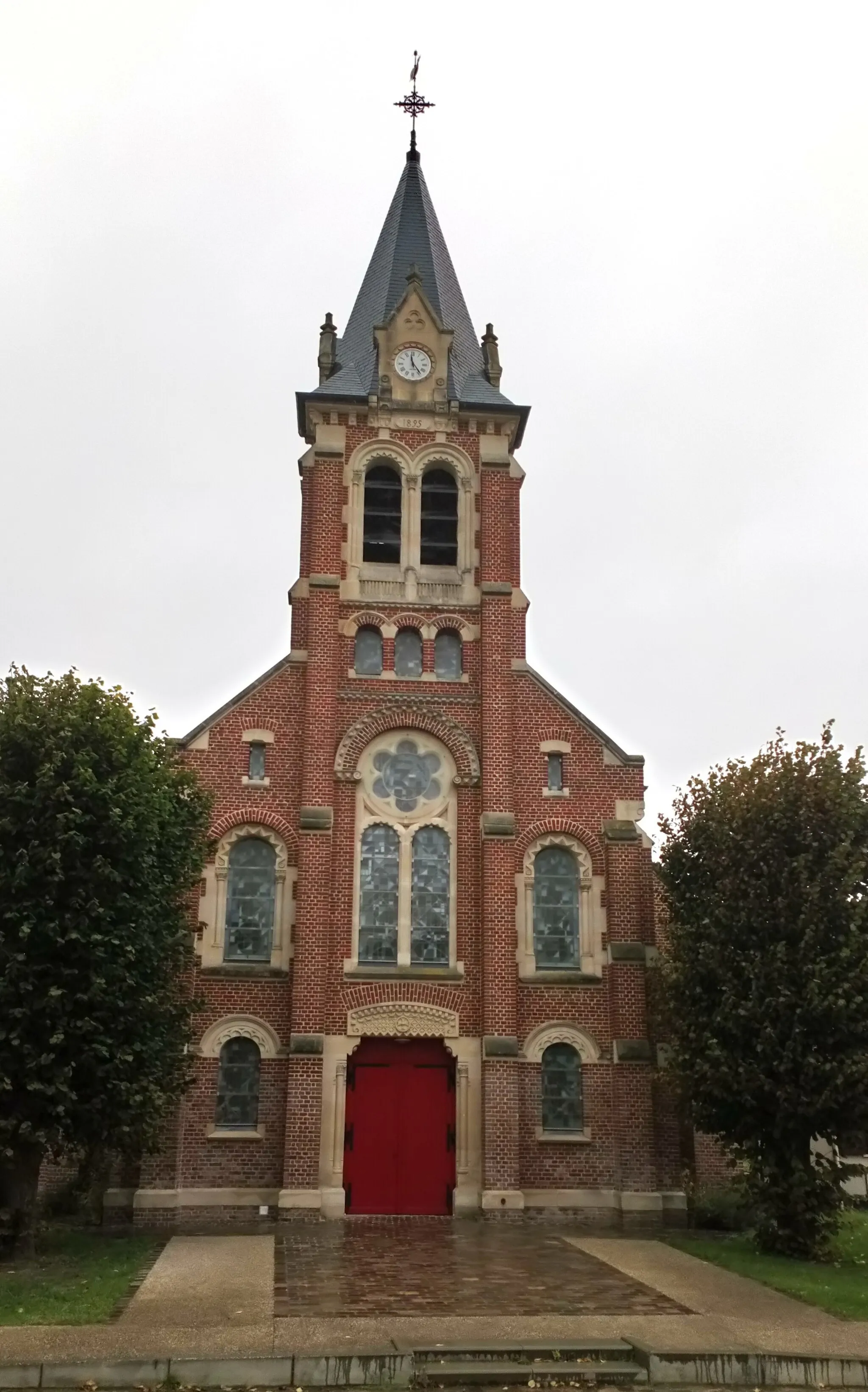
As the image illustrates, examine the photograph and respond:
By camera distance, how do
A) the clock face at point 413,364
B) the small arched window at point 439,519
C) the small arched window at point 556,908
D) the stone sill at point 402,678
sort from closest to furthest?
→ 1. the small arched window at point 556,908
2. the stone sill at point 402,678
3. the small arched window at point 439,519
4. the clock face at point 413,364

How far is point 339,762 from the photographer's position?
76.0 feet

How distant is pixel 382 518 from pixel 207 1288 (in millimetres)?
15379

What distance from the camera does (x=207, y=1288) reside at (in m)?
A: 14.0

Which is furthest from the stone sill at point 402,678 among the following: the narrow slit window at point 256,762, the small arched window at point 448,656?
the narrow slit window at point 256,762

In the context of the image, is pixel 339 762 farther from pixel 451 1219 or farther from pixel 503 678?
pixel 451 1219

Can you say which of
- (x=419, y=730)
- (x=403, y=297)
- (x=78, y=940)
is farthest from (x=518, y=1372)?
(x=403, y=297)

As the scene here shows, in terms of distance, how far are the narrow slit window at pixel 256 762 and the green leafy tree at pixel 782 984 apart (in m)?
8.16

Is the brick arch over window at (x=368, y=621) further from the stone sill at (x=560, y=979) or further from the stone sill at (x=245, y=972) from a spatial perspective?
the stone sill at (x=560, y=979)

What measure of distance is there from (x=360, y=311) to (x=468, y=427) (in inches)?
190

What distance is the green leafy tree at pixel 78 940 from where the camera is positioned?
16391mm

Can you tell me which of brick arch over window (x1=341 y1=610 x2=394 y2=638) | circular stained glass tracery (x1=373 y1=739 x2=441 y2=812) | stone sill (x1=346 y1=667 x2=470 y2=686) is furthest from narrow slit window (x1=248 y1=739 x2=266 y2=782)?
brick arch over window (x1=341 y1=610 x2=394 y2=638)

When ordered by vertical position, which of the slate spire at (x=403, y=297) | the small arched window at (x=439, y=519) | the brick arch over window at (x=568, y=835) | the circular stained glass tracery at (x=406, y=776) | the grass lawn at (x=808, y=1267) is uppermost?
the slate spire at (x=403, y=297)

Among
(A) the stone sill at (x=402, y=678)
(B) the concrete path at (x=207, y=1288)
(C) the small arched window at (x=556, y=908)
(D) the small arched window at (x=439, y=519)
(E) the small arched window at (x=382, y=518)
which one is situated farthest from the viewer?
(D) the small arched window at (x=439, y=519)

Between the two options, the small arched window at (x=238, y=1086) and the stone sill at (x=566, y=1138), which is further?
the stone sill at (x=566, y=1138)
